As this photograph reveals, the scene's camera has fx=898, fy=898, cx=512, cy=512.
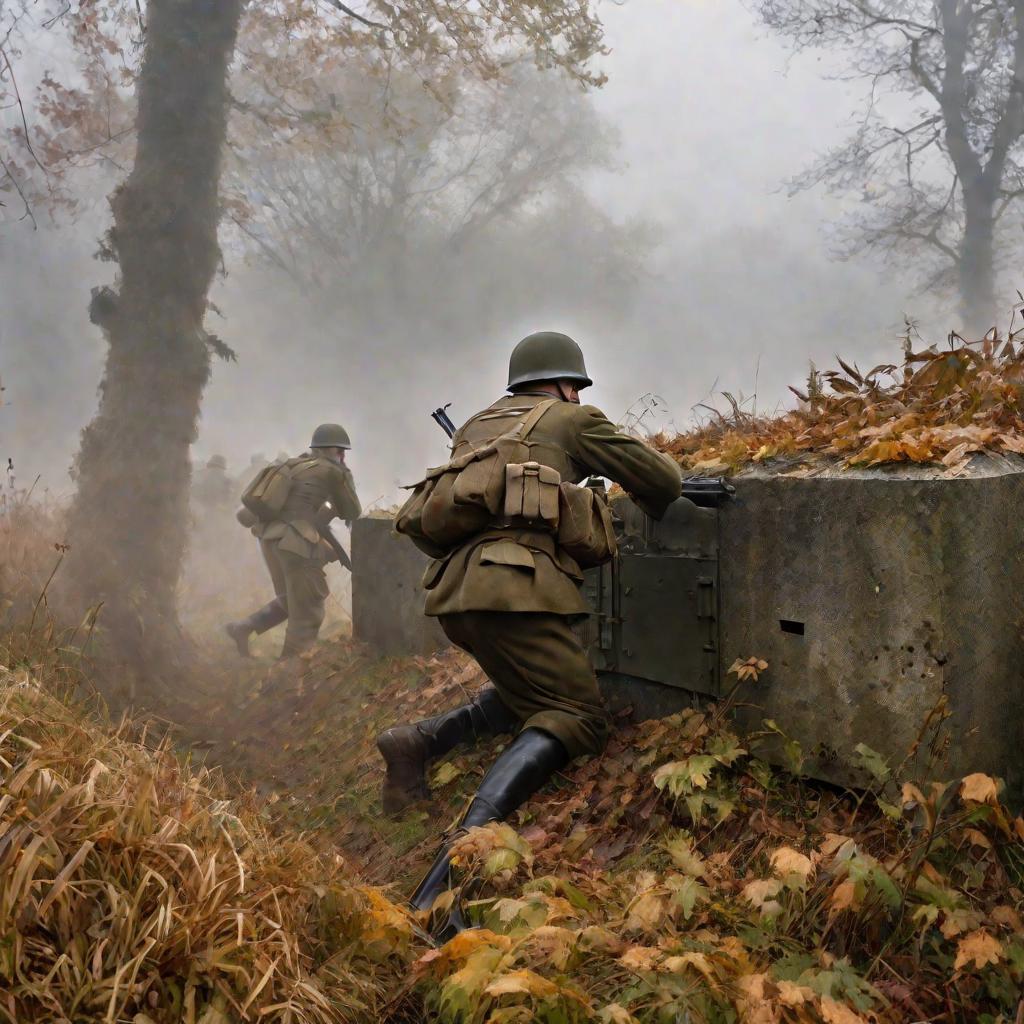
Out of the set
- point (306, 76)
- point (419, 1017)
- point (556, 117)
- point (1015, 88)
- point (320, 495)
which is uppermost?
point (556, 117)

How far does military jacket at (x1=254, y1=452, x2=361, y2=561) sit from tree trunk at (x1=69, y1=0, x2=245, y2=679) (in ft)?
3.15

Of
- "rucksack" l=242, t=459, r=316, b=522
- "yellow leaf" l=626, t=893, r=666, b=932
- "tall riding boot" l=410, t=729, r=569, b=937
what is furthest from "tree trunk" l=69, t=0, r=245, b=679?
"yellow leaf" l=626, t=893, r=666, b=932

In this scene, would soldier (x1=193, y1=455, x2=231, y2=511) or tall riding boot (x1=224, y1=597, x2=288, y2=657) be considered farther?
soldier (x1=193, y1=455, x2=231, y2=511)

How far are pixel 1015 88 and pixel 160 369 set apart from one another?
12609mm

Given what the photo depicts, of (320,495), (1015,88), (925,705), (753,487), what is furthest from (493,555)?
(1015,88)

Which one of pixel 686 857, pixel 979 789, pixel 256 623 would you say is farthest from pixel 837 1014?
pixel 256 623

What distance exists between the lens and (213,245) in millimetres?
8484

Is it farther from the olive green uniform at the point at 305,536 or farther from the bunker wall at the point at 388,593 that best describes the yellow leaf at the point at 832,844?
the olive green uniform at the point at 305,536

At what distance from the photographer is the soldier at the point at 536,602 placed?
3355 mm

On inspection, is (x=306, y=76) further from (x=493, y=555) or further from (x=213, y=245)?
(x=493, y=555)

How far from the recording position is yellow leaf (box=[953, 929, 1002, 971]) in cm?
216

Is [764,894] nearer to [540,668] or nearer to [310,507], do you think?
[540,668]

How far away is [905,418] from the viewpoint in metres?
3.32

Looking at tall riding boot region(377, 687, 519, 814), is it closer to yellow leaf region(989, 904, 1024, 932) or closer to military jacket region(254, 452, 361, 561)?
yellow leaf region(989, 904, 1024, 932)
